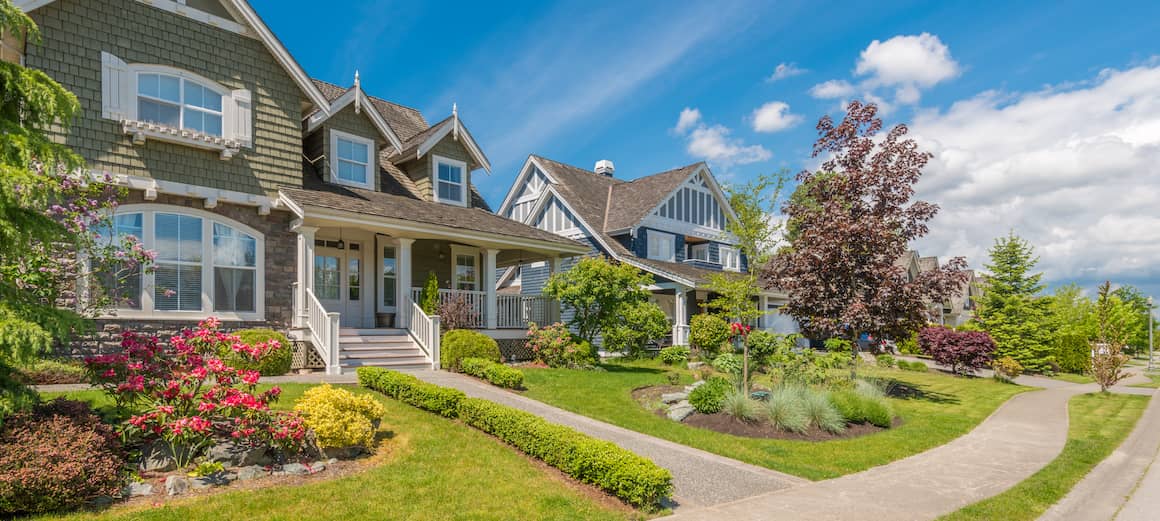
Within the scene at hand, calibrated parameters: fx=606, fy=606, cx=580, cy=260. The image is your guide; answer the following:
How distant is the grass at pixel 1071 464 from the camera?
6465 millimetres

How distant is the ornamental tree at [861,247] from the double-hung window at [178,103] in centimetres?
1429

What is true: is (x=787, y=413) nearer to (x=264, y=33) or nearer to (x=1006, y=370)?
(x=264, y=33)

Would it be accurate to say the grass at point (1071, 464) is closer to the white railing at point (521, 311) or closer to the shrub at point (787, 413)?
the shrub at point (787, 413)

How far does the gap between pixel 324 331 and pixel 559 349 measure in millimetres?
6180

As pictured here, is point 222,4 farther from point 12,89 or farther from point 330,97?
point 12,89

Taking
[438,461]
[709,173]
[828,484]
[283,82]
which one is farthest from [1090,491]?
[709,173]

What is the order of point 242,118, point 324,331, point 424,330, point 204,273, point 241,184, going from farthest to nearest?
1. point 424,330
2. point 242,118
3. point 241,184
4. point 324,331
5. point 204,273

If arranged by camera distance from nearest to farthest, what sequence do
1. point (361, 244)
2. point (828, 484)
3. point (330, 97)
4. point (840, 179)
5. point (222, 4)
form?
point (828, 484)
point (222, 4)
point (840, 179)
point (361, 244)
point (330, 97)

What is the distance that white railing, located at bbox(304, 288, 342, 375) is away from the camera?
12.7m

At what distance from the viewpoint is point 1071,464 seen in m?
8.73

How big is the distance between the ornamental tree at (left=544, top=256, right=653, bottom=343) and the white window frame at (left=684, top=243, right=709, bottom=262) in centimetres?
1360

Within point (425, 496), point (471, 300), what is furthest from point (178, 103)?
point (425, 496)

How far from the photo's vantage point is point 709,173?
3062 centimetres

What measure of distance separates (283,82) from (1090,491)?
16837 millimetres
